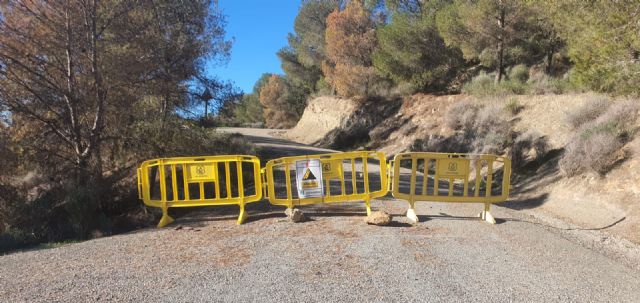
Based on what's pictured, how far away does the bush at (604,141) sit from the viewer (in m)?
10.7

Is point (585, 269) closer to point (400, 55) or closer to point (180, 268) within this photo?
point (180, 268)

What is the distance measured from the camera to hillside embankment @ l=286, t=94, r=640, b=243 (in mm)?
9336

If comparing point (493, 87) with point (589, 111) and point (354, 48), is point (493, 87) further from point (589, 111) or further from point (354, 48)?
point (354, 48)

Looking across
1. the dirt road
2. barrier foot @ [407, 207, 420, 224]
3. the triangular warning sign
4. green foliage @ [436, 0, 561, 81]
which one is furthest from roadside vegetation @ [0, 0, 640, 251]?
green foliage @ [436, 0, 561, 81]

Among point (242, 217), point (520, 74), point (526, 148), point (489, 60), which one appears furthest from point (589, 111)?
point (489, 60)

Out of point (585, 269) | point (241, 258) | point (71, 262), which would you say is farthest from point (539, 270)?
point (71, 262)

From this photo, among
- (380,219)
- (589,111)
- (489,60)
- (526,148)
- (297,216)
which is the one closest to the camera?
(380,219)

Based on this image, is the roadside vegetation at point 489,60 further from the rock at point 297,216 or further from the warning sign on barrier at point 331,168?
the rock at point 297,216

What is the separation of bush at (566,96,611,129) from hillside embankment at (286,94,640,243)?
0.29 metres

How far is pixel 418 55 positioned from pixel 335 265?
81.6 feet

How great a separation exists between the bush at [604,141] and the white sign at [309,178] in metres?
6.66

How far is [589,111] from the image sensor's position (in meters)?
14.2

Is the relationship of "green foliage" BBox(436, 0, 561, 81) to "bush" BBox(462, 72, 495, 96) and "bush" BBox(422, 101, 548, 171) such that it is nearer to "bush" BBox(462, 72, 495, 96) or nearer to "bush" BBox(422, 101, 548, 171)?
"bush" BBox(462, 72, 495, 96)

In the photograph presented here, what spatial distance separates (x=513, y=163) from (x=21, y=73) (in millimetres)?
14486
